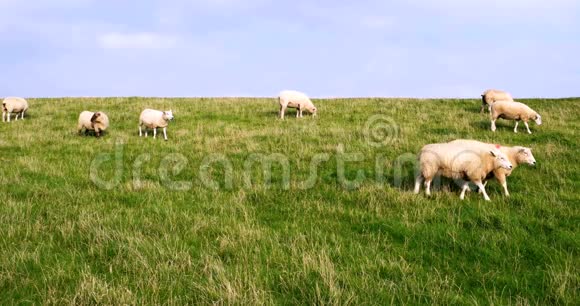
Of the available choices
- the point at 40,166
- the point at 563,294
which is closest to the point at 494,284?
the point at 563,294

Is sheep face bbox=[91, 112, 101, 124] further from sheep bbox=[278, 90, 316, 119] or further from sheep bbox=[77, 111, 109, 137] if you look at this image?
sheep bbox=[278, 90, 316, 119]

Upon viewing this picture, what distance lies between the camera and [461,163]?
29.5ft

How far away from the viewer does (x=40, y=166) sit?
12.0 m

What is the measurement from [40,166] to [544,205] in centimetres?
1243

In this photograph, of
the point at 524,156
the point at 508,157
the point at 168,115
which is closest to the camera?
the point at 524,156

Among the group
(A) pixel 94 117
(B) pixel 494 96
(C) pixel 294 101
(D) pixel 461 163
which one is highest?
(B) pixel 494 96

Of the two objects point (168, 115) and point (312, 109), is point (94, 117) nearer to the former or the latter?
point (168, 115)

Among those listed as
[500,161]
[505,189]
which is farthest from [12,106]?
[505,189]

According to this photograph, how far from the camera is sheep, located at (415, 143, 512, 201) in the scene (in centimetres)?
895

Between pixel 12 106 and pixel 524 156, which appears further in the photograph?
pixel 12 106

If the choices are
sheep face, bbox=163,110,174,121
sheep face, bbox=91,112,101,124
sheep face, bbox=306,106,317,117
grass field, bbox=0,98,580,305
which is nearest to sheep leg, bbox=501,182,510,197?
grass field, bbox=0,98,580,305

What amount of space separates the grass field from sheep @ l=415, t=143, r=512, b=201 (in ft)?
1.36

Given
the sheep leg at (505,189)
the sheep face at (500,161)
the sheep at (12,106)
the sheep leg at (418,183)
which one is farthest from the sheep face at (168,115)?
the sheep leg at (505,189)

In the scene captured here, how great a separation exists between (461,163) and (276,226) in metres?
4.32
